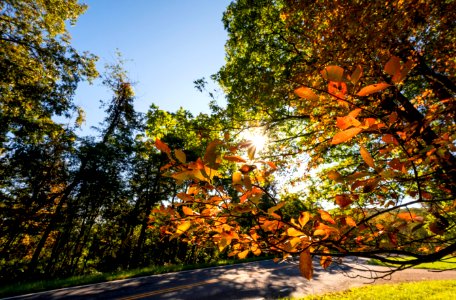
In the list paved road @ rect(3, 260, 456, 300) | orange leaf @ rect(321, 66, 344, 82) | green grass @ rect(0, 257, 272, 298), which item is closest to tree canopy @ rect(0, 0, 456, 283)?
orange leaf @ rect(321, 66, 344, 82)

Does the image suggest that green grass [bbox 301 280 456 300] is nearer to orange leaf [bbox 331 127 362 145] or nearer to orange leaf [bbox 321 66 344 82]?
orange leaf [bbox 331 127 362 145]

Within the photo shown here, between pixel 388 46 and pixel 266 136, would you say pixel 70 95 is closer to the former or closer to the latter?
pixel 266 136

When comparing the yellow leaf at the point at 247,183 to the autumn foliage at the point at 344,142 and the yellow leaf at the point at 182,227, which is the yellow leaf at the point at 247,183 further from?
the yellow leaf at the point at 182,227

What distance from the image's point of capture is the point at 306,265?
939mm

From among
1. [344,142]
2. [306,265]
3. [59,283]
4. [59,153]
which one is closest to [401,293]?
[344,142]

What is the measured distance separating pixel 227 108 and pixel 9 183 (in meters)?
13.5

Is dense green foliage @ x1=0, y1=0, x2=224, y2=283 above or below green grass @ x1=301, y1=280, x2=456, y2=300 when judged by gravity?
above

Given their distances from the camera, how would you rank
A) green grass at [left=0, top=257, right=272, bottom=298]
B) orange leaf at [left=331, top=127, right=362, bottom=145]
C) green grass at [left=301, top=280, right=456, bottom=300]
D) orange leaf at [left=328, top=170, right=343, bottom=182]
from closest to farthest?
orange leaf at [left=331, top=127, right=362, bottom=145]
orange leaf at [left=328, top=170, right=343, bottom=182]
green grass at [left=301, top=280, right=456, bottom=300]
green grass at [left=0, top=257, right=272, bottom=298]

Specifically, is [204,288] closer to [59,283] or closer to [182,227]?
[59,283]

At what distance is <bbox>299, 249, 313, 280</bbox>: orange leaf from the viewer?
925 millimetres

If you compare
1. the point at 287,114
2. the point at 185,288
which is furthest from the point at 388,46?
the point at 185,288

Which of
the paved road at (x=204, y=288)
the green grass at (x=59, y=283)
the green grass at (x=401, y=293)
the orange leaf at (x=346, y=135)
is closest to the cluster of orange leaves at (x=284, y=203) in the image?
the orange leaf at (x=346, y=135)

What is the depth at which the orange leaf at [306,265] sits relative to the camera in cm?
93

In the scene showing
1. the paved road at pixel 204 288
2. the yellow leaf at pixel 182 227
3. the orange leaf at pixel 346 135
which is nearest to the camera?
the orange leaf at pixel 346 135
